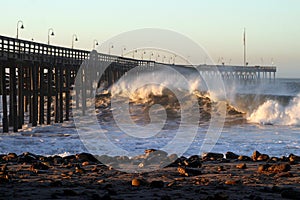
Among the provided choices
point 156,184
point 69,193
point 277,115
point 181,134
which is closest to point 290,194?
point 156,184

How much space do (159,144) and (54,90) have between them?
38.7 ft

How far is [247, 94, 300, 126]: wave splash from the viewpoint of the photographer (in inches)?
1094

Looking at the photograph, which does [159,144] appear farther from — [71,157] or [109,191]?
[109,191]

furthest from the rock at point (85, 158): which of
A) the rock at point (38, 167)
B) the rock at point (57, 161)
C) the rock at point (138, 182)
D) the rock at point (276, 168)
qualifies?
the rock at point (276, 168)

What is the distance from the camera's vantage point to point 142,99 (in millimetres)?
44344

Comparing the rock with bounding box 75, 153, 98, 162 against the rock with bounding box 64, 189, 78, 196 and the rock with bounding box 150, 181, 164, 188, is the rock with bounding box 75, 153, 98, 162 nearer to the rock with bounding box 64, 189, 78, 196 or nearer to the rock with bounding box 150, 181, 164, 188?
the rock with bounding box 150, 181, 164, 188

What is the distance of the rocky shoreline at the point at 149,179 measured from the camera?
791 cm

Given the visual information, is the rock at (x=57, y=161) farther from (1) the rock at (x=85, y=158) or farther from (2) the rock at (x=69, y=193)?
(2) the rock at (x=69, y=193)

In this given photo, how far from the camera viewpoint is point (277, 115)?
28953 millimetres

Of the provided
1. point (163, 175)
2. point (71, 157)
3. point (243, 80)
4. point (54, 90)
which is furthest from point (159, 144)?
point (243, 80)

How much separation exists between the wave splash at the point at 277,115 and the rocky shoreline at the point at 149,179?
51.4 feet

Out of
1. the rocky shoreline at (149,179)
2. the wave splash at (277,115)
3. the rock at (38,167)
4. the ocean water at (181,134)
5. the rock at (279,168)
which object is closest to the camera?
the rocky shoreline at (149,179)

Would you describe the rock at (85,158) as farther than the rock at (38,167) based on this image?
Yes

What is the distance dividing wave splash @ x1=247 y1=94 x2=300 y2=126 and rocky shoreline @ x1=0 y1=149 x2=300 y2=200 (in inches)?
617
